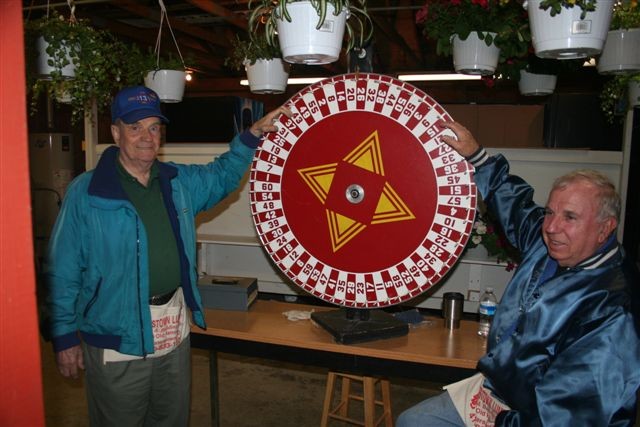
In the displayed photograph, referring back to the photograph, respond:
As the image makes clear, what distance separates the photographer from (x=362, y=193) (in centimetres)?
219

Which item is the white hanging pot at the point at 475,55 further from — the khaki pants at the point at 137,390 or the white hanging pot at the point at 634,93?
the khaki pants at the point at 137,390

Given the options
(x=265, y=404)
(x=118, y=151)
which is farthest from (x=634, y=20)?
(x=265, y=404)

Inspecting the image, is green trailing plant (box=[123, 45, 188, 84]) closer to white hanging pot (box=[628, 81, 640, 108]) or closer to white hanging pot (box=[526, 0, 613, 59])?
white hanging pot (box=[526, 0, 613, 59])

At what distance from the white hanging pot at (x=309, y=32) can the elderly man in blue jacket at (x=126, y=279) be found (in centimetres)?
74

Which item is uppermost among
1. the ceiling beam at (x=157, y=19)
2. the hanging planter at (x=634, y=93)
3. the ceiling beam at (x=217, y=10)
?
the ceiling beam at (x=157, y=19)

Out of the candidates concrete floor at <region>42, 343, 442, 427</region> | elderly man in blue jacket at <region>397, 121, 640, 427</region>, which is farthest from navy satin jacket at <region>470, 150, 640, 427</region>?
concrete floor at <region>42, 343, 442, 427</region>

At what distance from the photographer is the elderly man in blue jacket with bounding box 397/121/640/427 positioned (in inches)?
56.9

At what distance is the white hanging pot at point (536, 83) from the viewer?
3320mm

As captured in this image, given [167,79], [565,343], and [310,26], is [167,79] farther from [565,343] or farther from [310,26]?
[565,343]

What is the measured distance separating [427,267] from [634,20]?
1.39 meters

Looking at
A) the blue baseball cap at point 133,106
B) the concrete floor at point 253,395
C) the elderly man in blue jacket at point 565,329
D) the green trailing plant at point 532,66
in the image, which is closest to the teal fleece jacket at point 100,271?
the blue baseball cap at point 133,106

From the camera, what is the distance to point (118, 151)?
6.95 ft

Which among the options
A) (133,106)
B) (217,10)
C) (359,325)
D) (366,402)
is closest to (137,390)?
(359,325)

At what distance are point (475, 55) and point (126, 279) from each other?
1.75m
